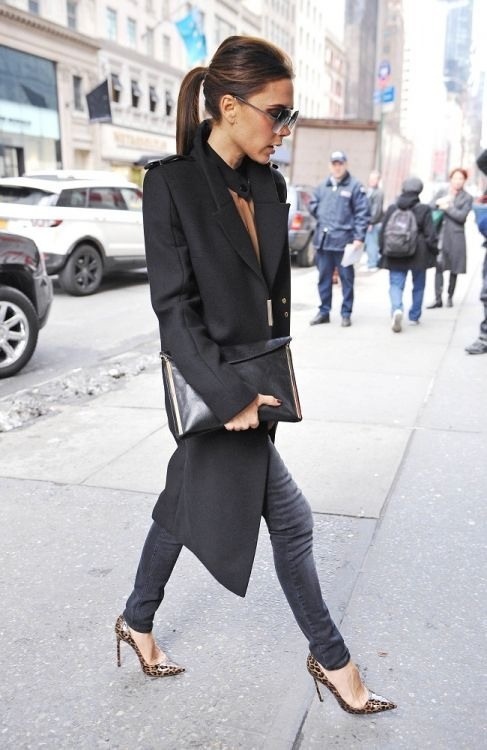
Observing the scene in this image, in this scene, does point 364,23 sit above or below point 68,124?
above

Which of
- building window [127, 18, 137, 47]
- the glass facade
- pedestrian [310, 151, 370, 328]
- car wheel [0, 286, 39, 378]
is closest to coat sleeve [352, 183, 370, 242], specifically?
pedestrian [310, 151, 370, 328]

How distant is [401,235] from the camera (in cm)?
825

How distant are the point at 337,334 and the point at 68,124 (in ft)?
93.3

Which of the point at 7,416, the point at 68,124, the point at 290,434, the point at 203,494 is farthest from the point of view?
the point at 68,124

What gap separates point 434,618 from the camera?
8.93 ft

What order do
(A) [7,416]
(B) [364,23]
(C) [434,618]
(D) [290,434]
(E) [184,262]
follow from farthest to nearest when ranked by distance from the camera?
(B) [364,23] → (A) [7,416] → (D) [290,434] → (C) [434,618] → (E) [184,262]

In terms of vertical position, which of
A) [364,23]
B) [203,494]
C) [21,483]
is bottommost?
[21,483]

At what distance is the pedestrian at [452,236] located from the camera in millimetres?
9914

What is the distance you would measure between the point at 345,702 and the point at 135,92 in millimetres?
40586

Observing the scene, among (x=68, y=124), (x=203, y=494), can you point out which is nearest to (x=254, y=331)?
(x=203, y=494)

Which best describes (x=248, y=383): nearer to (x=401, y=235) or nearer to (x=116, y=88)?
(x=401, y=235)

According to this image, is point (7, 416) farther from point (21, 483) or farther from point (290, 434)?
point (290, 434)

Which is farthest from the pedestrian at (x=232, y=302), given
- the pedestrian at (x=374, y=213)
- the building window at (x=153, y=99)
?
the building window at (x=153, y=99)

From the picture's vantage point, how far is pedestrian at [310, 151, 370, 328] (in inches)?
334
